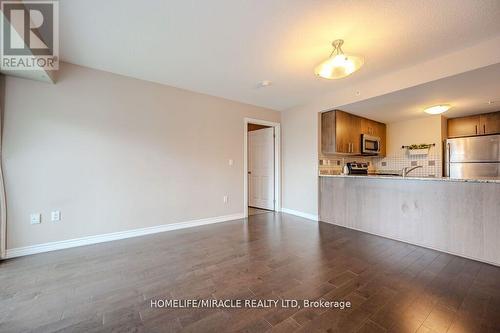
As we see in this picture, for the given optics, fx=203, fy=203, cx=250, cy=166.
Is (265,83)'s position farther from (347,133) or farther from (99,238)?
(99,238)

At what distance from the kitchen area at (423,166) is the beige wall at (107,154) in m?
2.31

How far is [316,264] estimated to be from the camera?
2.27 metres

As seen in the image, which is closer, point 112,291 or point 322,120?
point 112,291

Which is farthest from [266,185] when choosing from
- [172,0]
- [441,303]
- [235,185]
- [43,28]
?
[43,28]

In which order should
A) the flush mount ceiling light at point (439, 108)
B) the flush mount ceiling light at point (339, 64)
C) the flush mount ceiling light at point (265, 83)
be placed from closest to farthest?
1. the flush mount ceiling light at point (339, 64)
2. the flush mount ceiling light at point (265, 83)
3. the flush mount ceiling light at point (439, 108)

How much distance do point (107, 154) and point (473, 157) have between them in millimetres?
6662

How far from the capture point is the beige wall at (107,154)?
247 cm

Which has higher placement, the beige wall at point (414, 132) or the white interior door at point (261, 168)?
the beige wall at point (414, 132)

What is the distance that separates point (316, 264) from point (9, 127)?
391 centimetres

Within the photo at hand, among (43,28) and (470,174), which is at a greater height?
(43,28)

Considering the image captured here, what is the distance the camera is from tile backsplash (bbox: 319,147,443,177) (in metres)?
4.37

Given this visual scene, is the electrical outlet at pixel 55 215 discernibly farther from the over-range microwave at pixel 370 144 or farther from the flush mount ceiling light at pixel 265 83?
the over-range microwave at pixel 370 144

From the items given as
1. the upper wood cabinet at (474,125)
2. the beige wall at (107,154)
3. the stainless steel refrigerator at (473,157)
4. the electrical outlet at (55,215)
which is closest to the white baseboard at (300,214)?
the beige wall at (107,154)

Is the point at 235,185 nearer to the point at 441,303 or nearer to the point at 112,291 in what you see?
the point at 112,291
